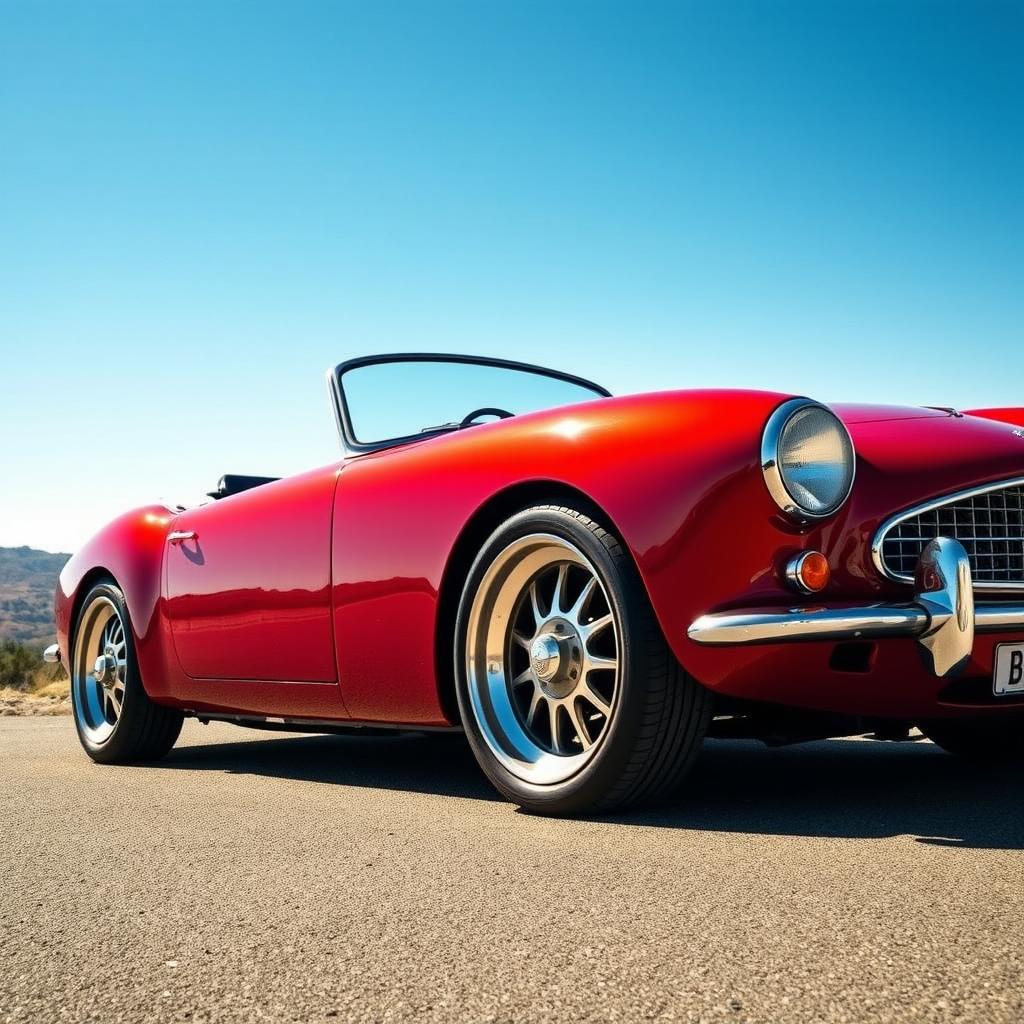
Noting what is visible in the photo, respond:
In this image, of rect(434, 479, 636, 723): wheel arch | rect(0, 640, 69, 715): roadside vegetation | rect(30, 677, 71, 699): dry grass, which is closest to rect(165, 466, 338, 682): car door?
rect(434, 479, 636, 723): wheel arch

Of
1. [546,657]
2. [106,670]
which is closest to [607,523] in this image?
[546,657]

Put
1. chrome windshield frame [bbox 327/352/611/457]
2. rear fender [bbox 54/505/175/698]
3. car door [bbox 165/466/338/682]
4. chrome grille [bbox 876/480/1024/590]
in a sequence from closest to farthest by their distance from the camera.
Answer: chrome grille [bbox 876/480/1024/590]
car door [bbox 165/466/338/682]
chrome windshield frame [bbox 327/352/611/457]
rear fender [bbox 54/505/175/698]

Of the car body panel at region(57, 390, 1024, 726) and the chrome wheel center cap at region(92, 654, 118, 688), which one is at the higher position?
the car body panel at region(57, 390, 1024, 726)

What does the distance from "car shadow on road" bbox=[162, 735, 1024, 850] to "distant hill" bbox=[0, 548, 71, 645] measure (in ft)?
240

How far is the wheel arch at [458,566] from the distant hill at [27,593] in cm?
7486

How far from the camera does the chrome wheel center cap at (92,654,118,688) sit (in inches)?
198

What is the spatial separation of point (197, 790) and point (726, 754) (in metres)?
1.92

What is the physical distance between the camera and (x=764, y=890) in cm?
199

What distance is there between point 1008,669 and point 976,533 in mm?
332

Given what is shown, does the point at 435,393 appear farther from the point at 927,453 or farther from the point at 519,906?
the point at 519,906

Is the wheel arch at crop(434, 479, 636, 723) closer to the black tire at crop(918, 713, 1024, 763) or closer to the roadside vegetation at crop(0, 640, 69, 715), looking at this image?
the black tire at crop(918, 713, 1024, 763)

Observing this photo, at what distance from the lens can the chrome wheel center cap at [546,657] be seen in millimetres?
2902

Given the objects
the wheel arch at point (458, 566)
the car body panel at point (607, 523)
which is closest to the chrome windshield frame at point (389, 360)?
the car body panel at point (607, 523)

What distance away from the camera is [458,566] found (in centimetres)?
325
